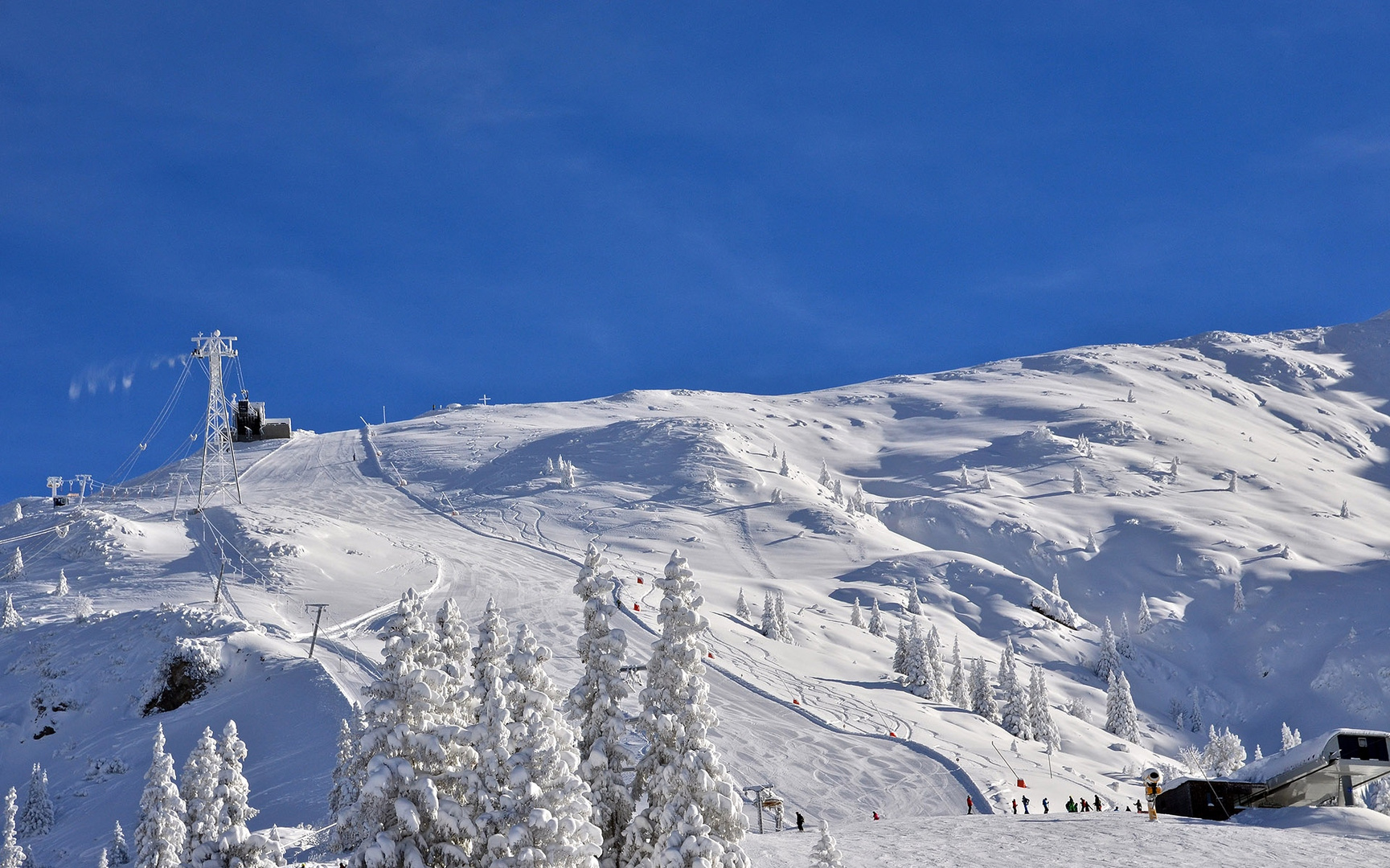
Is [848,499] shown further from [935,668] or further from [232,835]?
[232,835]

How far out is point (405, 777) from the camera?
77.6 ft

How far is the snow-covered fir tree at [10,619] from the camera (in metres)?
68.0

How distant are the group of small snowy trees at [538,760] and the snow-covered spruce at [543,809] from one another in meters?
0.03

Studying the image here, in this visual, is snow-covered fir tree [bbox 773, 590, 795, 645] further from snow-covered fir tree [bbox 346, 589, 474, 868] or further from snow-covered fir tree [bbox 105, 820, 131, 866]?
snow-covered fir tree [bbox 346, 589, 474, 868]

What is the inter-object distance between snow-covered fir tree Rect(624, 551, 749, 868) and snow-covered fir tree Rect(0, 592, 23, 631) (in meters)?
56.7

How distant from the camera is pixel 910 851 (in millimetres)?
39625

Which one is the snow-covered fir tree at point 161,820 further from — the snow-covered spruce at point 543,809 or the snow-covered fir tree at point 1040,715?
the snow-covered fir tree at point 1040,715

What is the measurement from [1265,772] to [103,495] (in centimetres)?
12050

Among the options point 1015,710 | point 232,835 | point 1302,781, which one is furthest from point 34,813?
point 1015,710

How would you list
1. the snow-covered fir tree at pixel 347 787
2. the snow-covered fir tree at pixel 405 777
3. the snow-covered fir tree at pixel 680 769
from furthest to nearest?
the snow-covered fir tree at pixel 347 787
the snow-covered fir tree at pixel 680 769
the snow-covered fir tree at pixel 405 777

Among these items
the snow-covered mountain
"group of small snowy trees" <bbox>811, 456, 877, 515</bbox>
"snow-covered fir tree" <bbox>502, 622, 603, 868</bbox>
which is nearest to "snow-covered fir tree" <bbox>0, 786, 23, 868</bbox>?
the snow-covered mountain

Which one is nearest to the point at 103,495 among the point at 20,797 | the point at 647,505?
the point at 647,505

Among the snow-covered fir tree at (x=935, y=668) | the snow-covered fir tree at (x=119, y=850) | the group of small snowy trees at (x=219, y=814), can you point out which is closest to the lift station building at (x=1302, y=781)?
the group of small snowy trees at (x=219, y=814)

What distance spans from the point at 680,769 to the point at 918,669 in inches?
2485
